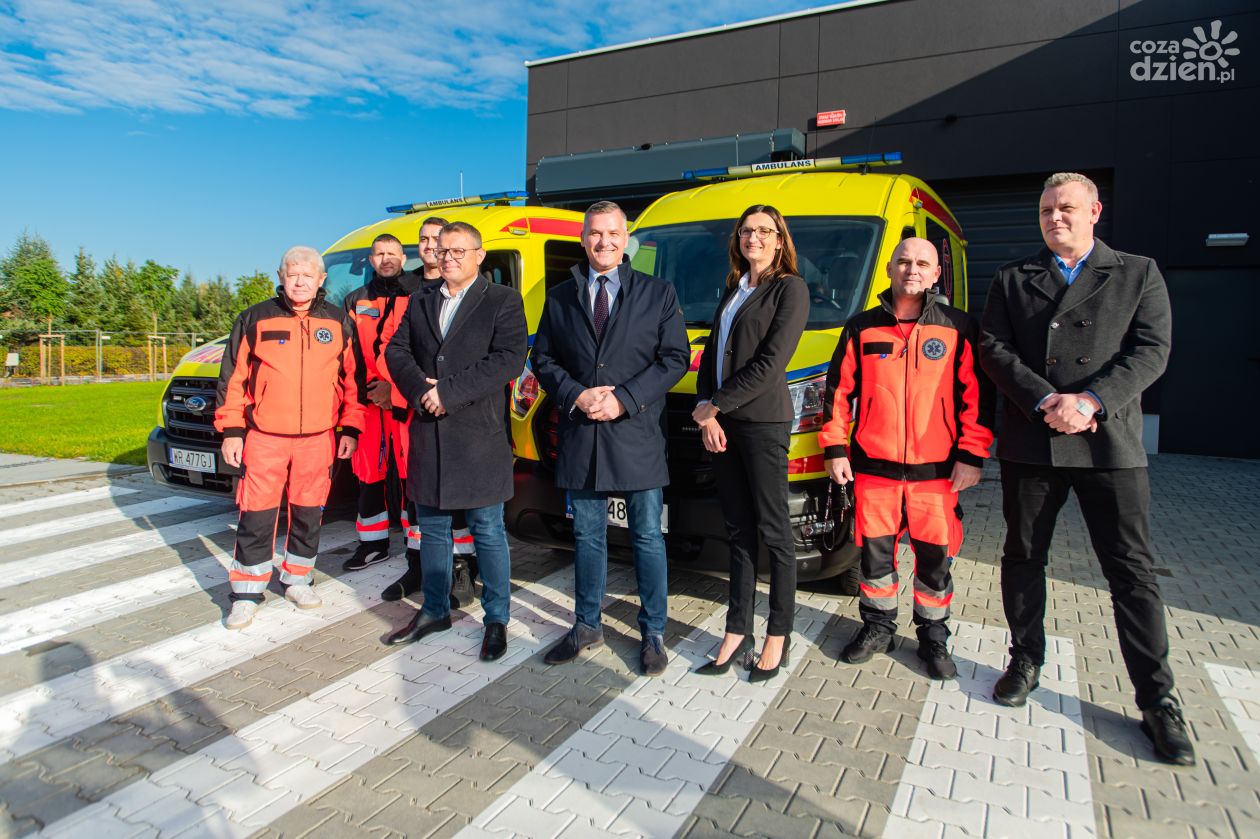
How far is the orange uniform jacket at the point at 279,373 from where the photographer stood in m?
4.20

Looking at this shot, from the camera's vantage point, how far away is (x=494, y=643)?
12.1 feet

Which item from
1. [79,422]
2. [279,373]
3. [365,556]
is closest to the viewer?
[279,373]

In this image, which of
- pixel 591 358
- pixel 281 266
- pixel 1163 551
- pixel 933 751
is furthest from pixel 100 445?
pixel 1163 551

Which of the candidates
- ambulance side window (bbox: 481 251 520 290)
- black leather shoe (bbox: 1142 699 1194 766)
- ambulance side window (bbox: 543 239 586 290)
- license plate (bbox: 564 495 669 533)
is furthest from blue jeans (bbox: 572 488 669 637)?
ambulance side window (bbox: 543 239 586 290)

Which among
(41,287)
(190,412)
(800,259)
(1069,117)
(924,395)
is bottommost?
(190,412)

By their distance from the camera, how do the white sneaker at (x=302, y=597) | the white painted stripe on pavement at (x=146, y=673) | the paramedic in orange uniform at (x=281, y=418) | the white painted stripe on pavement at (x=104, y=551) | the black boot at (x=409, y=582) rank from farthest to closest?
the white painted stripe on pavement at (x=104, y=551) → the black boot at (x=409, y=582) → the white sneaker at (x=302, y=597) → the paramedic in orange uniform at (x=281, y=418) → the white painted stripe on pavement at (x=146, y=673)

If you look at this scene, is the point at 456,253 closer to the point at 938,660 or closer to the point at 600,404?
the point at 600,404

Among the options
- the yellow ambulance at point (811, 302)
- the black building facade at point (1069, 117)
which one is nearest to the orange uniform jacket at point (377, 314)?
the yellow ambulance at point (811, 302)

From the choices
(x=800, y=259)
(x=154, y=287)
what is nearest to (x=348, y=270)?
(x=800, y=259)

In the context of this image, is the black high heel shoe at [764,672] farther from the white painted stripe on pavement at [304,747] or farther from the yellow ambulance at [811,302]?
the white painted stripe on pavement at [304,747]

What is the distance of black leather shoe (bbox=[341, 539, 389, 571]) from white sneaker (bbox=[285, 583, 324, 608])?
64 cm

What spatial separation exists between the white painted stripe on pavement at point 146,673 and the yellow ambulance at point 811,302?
122 centimetres

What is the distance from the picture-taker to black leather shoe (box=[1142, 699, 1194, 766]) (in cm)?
274

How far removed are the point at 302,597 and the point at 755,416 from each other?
275 cm
